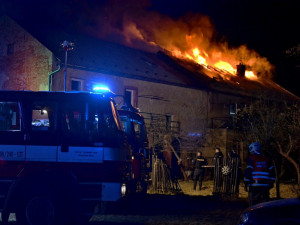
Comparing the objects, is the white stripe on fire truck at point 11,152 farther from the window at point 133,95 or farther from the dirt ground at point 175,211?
the window at point 133,95

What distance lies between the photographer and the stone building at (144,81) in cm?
2220

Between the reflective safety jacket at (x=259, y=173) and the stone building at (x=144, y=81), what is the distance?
11.4 m

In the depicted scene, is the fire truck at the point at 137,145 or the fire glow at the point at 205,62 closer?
the fire truck at the point at 137,145

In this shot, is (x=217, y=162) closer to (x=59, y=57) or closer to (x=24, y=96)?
(x=24, y=96)

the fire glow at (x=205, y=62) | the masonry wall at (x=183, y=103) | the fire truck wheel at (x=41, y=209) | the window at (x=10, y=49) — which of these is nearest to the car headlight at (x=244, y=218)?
the fire truck wheel at (x=41, y=209)

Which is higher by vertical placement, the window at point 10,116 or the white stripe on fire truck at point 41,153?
the window at point 10,116

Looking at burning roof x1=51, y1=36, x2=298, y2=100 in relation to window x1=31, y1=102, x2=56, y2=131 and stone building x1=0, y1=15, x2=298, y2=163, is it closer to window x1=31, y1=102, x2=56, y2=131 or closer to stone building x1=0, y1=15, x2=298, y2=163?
stone building x1=0, y1=15, x2=298, y2=163

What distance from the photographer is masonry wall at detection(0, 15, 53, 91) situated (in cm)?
2214

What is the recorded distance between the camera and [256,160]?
8039 millimetres

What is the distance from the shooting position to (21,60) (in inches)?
913

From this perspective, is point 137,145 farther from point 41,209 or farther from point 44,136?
point 41,209

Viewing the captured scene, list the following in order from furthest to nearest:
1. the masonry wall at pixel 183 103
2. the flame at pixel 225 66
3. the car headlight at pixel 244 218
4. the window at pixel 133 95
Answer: the flame at pixel 225 66
the window at pixel 133 95
the masonry wall at pixel 183 103
the car headlight at pixel 244 218

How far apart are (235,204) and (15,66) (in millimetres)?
→ 16118

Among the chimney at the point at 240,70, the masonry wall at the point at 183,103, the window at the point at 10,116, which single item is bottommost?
the window at the point at 10,116
